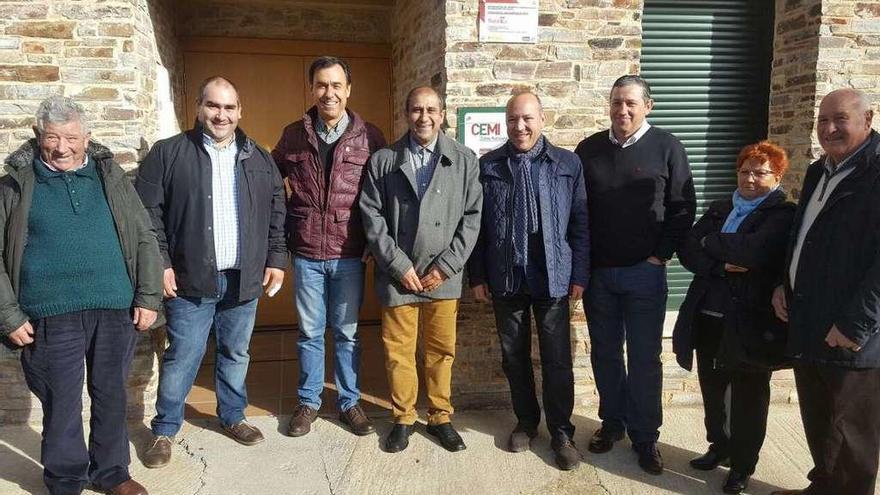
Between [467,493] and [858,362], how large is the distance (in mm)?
1874

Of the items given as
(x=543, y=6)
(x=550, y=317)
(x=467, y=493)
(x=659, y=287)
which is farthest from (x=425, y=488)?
(x=543, y=6)

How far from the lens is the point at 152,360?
410 cm

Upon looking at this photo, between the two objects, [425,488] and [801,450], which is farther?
[801,450]

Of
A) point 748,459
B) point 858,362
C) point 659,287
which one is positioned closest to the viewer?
point 858,362

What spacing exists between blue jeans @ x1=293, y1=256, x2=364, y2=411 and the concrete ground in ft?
0.90

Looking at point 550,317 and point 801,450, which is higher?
point 550,317

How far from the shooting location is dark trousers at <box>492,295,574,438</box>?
3543 mm

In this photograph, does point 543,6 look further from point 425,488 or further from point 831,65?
point 425,488

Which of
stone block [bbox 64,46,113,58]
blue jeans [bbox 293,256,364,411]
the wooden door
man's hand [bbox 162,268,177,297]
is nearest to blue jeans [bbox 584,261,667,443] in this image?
blue jeans [bbox 293,256,364,411]

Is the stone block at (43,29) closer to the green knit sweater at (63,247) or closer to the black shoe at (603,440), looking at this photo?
the green knit sweater at (63,247)

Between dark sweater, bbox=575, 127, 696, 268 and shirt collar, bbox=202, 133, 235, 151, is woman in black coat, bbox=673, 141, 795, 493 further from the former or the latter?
shirt collar, bbox=202, 133, 235, 151

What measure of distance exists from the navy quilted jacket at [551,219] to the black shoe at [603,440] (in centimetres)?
92

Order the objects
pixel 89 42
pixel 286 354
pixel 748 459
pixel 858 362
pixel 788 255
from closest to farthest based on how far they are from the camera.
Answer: pixel 858 362
pixel 788 255
pixel 748 459
pixel 89 42
pixel 286 354

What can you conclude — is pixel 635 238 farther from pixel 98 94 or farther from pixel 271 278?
pixel 98 94
